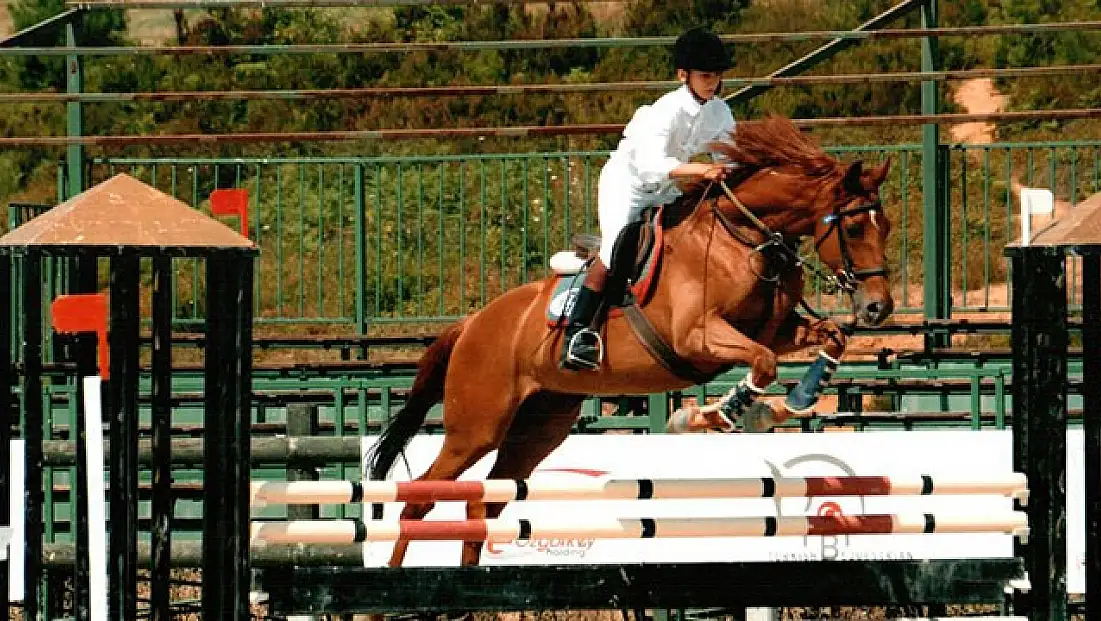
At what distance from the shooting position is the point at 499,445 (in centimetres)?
760

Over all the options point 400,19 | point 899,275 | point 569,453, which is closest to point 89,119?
point 400,19

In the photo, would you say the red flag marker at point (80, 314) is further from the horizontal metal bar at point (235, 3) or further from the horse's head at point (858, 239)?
the horizontal metal bar at point (235, 3)

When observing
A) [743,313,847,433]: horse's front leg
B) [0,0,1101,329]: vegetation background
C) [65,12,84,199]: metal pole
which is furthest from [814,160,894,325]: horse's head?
[0,0,1101,329]: vegetation background

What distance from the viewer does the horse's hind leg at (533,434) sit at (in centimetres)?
756

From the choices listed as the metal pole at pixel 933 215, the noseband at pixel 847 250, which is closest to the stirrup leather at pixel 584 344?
the noseband at pixel 847 250

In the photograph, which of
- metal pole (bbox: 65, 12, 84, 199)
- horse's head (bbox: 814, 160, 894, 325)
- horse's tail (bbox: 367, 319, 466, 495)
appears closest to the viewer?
horse's head (bbox: 814, 160, 894, 325)

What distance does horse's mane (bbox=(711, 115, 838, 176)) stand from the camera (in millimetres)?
7031

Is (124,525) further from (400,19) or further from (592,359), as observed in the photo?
(400,19)

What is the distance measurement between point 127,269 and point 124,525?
63cm

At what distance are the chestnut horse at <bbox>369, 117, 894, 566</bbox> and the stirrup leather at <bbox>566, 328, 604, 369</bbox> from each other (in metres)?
0.04

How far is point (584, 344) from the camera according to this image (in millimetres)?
7074

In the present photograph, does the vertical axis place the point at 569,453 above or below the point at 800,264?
below

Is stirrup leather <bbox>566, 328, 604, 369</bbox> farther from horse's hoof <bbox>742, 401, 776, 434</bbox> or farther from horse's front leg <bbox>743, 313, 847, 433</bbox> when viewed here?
horse's hoof <bbox>742, 401, 776, 434</bbox>

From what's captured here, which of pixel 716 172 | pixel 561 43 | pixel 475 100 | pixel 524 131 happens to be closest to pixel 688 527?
pixel 716 172
